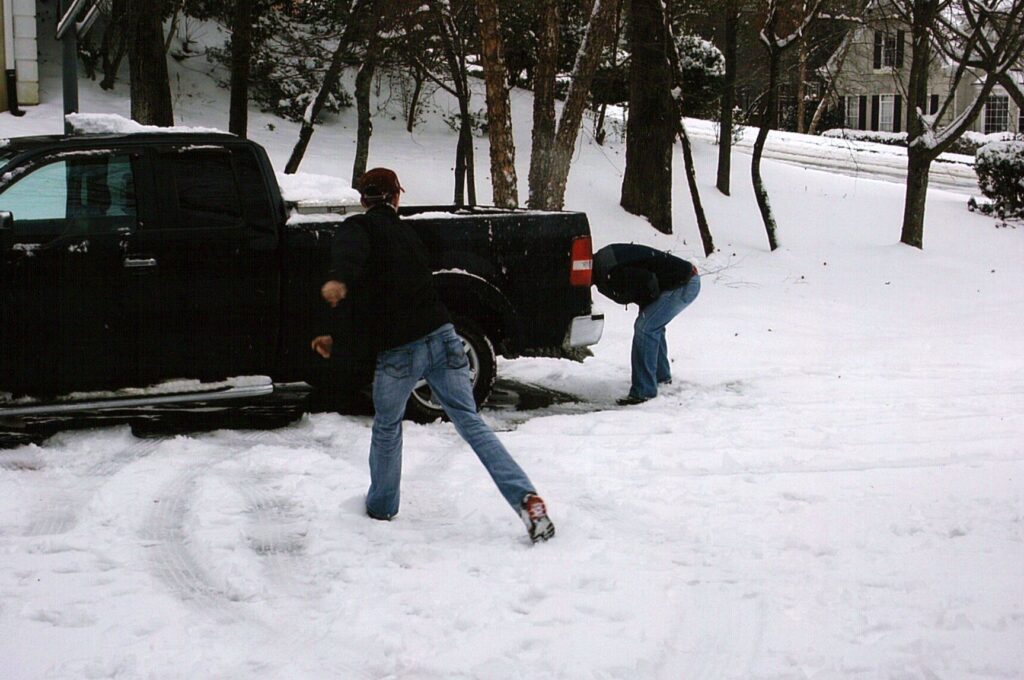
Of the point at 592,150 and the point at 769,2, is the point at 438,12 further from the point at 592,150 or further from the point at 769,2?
the point at 592,150

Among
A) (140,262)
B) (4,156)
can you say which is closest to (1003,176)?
(140,262)

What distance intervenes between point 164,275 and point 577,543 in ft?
11.2

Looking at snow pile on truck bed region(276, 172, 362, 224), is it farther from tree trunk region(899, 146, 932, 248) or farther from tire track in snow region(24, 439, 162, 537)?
tree trunk region(899, 146, 932, 248)

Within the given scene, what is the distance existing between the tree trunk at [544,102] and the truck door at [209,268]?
22.1 ft

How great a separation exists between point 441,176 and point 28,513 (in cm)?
1551

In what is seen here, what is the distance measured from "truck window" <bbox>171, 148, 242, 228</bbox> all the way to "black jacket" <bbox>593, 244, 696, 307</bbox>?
2.76 m

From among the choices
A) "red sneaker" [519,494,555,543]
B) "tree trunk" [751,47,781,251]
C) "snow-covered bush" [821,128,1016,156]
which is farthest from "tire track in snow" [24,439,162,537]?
"snow-covered bush" [821,128,1016,156]

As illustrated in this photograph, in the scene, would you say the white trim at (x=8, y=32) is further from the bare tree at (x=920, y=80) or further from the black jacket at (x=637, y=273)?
the black jacket at (x=637, y=273)

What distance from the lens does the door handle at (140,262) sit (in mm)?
7238

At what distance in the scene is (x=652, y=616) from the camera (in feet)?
15.2

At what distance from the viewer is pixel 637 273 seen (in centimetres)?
870

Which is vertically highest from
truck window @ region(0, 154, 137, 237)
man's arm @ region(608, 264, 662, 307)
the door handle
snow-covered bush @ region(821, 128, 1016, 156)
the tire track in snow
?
snow-covered bush @ region(821, 128, 1016, 156)

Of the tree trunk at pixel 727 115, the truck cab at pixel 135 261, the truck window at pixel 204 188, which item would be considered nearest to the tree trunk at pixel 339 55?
the tree trunk at pixel 727 115

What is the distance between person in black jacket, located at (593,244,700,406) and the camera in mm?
8727
